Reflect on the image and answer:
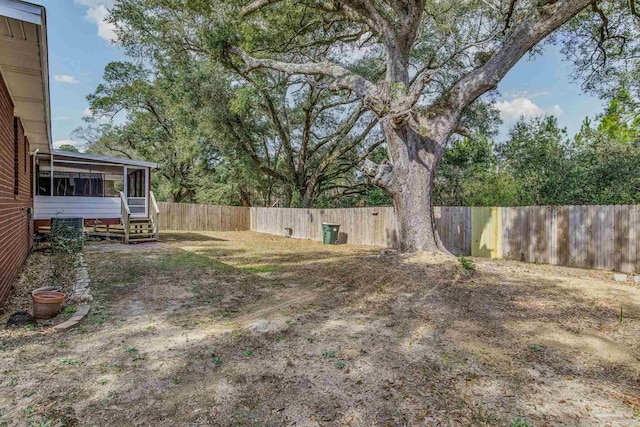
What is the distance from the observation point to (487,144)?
14.3 metres

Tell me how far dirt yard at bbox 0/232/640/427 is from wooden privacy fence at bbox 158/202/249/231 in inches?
509

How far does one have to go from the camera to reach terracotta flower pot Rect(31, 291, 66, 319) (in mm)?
3869

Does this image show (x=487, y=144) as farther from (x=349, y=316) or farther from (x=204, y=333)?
(x=204, y=333)

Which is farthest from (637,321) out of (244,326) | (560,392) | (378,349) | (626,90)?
(626,90)

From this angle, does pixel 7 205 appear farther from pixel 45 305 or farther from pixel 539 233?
pixel 539 233

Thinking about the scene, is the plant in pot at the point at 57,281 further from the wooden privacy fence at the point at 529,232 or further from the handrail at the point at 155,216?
the wooden privacy fence at the point at 529,232

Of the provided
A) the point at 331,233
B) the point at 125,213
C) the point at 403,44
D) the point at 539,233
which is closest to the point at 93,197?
the point at 125,213

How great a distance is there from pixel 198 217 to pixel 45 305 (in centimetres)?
1506

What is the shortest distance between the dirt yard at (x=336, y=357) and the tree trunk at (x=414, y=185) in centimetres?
200

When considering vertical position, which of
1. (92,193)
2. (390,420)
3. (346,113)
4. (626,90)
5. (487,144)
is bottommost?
(390,420)

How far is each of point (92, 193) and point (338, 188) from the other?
1217 centimetres

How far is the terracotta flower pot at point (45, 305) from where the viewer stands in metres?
3.87

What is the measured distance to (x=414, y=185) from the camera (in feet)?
25.3

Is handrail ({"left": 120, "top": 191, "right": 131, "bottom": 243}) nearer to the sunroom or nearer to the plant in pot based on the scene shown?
the sunroom
